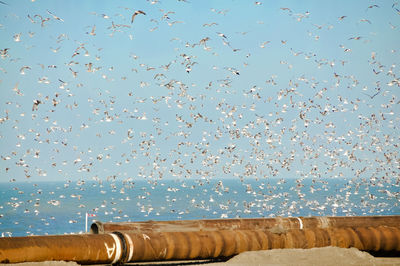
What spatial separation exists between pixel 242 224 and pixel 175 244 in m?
4.11

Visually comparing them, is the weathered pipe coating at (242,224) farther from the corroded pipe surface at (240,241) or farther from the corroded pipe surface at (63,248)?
the corroded pipe surface at (63,248)

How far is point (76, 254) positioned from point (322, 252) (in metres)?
6.30

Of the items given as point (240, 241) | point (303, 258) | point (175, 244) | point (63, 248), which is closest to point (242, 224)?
point (240, 241)

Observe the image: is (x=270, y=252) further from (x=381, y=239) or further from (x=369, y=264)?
(x=381, y=239)

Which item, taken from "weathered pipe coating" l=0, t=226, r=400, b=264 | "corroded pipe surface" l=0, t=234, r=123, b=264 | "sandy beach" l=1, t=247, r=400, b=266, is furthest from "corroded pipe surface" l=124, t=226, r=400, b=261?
"corroded pipe surface" l=0, t=234, r=123, b=264

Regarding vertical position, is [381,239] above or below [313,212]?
above

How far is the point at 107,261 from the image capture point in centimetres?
1177

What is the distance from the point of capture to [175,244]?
12.7m

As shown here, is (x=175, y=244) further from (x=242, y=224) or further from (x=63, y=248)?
(x=242, y=224)

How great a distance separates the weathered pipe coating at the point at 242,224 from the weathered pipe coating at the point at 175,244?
2.75 feet

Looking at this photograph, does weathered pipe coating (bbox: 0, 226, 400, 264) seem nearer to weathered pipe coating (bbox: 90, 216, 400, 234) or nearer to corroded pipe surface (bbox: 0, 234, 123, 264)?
corroded pipe surface (bbox: 0, 234, 123, 264)

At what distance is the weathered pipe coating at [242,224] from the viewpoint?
1445cm

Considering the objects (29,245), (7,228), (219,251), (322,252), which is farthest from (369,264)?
(7,228)

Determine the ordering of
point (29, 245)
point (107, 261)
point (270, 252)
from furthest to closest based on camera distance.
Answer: point (270, 252) → point (107, 261) → point (29, 245)
